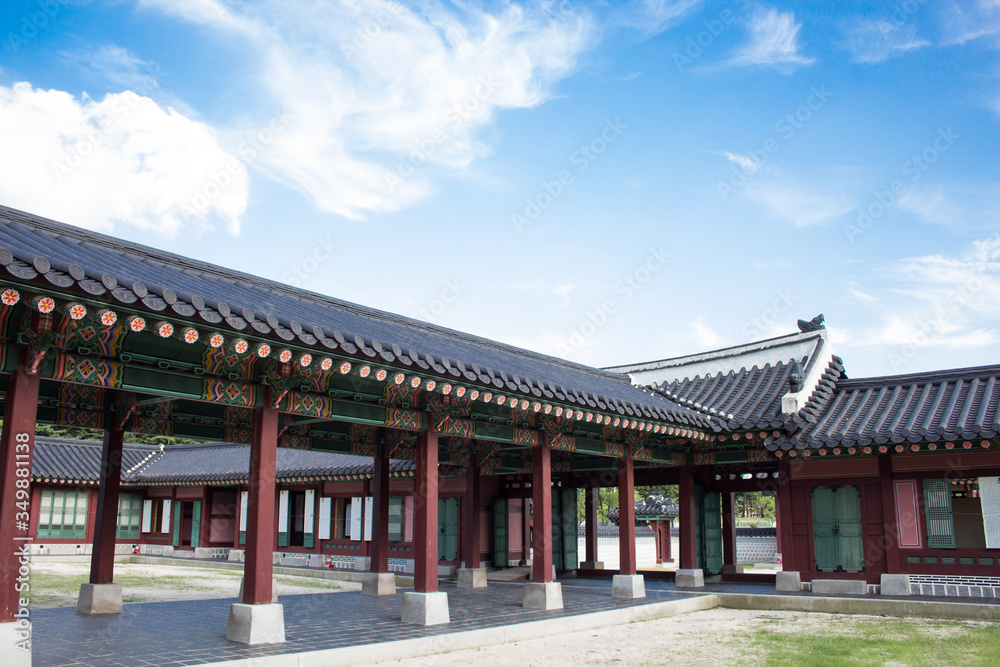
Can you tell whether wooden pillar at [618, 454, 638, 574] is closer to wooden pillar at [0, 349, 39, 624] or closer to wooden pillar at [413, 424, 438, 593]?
wooden pillar at [413, 424, 438, 593]

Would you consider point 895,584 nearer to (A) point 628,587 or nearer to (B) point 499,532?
(A) point 628,587

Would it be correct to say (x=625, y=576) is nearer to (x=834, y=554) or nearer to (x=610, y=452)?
(x=610, y=452)

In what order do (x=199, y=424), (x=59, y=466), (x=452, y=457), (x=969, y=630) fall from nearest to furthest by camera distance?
(x=969, y=630) < (x=199, y=424) < (x=452, y=457) < (x=59, y=466)

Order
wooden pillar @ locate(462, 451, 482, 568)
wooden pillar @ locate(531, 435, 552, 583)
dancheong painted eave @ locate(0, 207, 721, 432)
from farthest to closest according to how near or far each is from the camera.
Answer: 1. wooden pillar @ locate(462, 451, 482, 568)
2. wooden pillar @ locate(531, 435, 552, 583)
3. dancheong painted eave @ locate(0, 207, 721, 432)

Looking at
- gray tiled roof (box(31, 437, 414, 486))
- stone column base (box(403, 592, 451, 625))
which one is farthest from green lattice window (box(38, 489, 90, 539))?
stone column base (box(403, 592, 451, 625))

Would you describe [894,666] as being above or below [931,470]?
below

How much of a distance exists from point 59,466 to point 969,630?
2903 cm

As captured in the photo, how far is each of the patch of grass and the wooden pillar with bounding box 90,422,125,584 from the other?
9.83 m

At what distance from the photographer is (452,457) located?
17.1 metres

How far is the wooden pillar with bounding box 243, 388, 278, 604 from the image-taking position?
8898mm

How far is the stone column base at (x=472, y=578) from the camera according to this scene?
56.8 feet

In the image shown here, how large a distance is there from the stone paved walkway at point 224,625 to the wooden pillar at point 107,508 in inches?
28.6

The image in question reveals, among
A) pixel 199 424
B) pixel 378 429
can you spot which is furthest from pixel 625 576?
pixel 199 424

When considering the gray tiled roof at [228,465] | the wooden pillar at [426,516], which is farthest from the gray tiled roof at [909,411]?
the gray tiled roof at [228,465]
